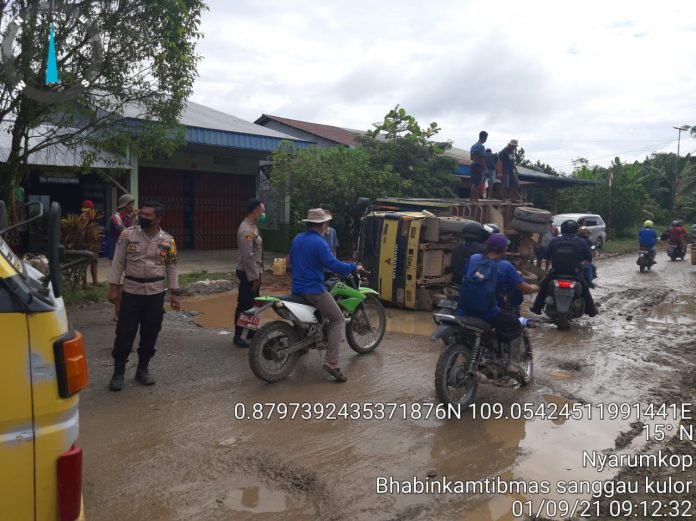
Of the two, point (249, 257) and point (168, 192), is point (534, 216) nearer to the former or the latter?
point (249, 257)

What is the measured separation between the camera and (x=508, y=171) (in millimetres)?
13062

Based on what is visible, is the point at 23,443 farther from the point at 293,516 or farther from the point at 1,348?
the point at 293,516

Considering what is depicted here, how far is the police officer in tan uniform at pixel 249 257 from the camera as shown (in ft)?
22.1

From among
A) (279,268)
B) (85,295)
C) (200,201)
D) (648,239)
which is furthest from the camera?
(200,201)

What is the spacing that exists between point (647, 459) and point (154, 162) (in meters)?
15.1

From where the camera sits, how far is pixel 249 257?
677cm

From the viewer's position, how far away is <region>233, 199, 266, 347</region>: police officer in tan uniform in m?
6.75

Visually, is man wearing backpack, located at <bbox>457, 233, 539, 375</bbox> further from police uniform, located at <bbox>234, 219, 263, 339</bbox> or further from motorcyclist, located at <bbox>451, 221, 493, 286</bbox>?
motorcyclist, located at <bbox>451, 221, 493, 286</bbox>

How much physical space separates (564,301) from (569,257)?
27.1 inches

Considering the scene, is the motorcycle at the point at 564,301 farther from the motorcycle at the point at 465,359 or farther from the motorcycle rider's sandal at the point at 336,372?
the motorcycle rider's sandal at the point at 336,372

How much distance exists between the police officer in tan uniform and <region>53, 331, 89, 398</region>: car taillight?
455 centimetres

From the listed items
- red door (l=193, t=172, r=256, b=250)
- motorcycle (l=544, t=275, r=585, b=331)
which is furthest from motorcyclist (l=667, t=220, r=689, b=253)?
red door (l=193, t=172, r=256, b=250)

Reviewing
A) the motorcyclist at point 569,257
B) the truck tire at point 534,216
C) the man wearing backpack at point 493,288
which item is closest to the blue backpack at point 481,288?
the man wearing backpack at point 493,288

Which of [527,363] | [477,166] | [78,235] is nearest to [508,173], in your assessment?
[477,166]
